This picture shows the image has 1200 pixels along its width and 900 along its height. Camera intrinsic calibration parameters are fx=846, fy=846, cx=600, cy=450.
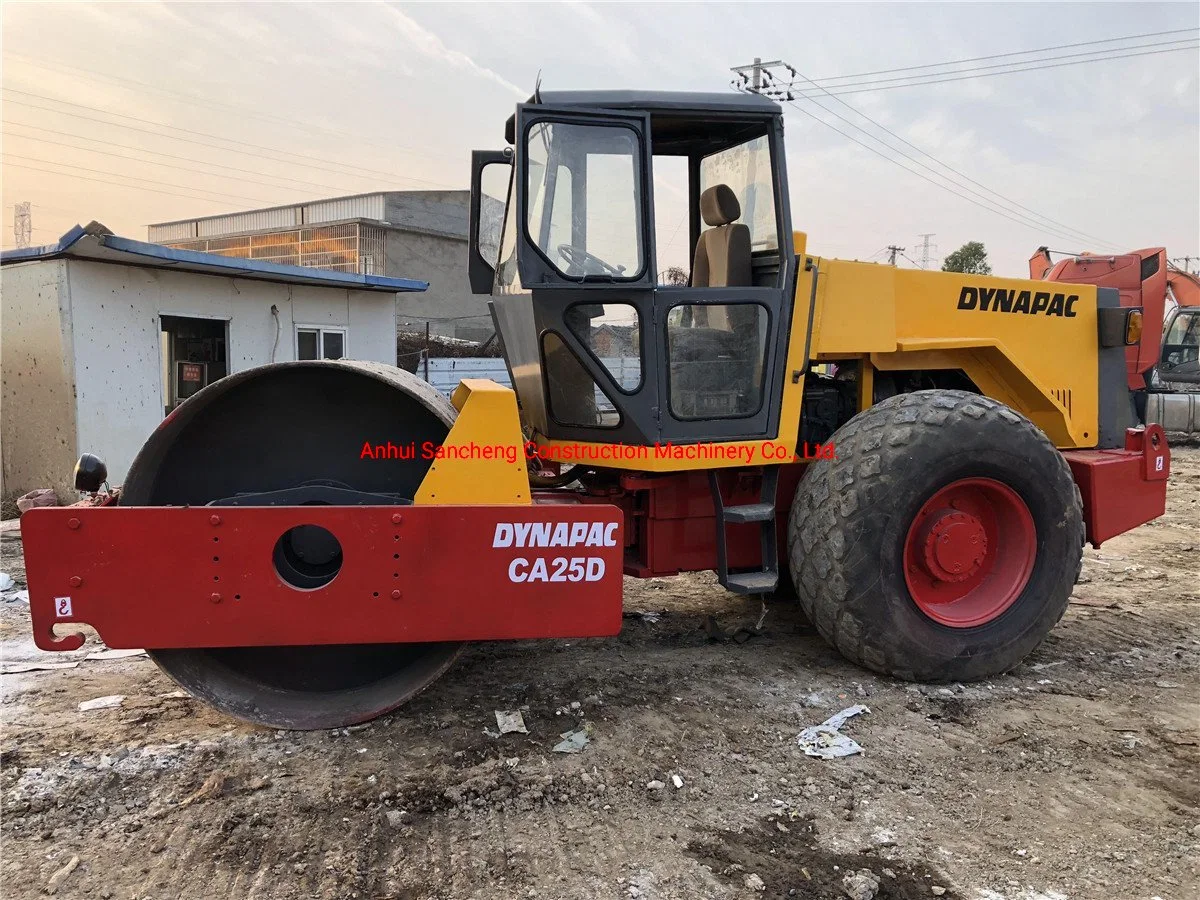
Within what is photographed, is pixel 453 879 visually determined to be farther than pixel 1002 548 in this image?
No

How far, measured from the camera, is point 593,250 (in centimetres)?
349

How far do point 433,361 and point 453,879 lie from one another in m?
14.2

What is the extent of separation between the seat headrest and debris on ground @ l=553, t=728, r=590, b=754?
2.48 meters

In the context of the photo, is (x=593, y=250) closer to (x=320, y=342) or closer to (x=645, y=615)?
(x=645, y=615)

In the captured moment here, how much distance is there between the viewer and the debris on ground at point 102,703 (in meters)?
3.49

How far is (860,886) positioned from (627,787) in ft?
2.77

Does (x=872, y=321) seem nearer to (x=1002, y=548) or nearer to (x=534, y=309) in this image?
(x=1002, y=548)

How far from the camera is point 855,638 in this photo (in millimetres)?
3672

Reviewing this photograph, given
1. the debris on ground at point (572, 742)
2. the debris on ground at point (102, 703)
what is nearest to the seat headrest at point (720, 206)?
the debris on ground at point (572, 742)

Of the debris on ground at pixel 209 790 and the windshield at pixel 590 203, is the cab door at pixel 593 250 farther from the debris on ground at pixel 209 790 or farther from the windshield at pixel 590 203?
the debris on ground at pixel 209 790

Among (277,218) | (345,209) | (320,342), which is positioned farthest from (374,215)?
(320,342)

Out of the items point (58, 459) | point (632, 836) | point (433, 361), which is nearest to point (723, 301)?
point (632, 836)

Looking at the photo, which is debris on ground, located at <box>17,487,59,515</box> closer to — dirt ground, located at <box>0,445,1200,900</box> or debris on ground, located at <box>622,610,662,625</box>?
dirt ground, located at <box>0,445,1200,900</box>

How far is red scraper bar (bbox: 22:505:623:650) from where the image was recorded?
2895 mm
